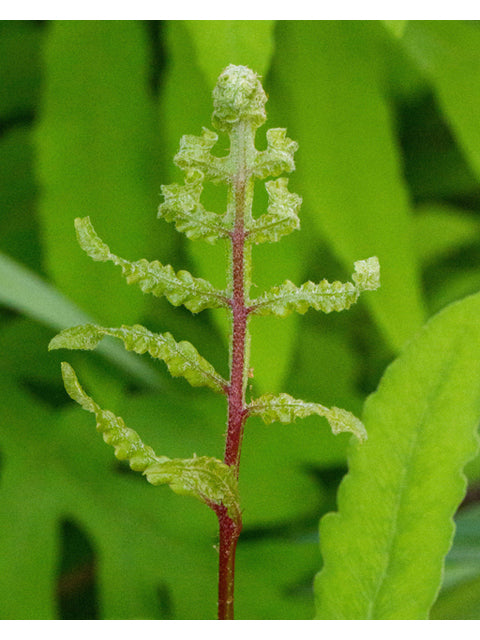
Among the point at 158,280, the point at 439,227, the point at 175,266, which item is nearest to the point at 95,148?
the point at 175,266

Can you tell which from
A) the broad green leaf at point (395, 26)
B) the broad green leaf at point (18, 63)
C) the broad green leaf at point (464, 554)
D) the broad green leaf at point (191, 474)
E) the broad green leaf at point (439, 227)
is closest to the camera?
the broad green leaf at point (191, 474)

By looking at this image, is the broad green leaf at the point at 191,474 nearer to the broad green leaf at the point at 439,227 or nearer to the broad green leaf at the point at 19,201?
the broad green leaf at the point at 19,201

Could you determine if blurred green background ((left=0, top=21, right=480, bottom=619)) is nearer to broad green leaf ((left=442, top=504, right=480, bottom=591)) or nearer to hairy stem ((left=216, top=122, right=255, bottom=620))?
broad green leaf ((left=442, top=504, right=480, bottom=591))

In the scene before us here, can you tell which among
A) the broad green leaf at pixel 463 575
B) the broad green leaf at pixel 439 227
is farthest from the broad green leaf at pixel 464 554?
the broad green leaf at pixel 439 227

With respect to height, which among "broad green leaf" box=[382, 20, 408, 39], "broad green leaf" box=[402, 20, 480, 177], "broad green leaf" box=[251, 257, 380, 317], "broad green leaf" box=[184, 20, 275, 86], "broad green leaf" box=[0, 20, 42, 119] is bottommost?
"broad green leaf" box=[251, 257, 380, 317]

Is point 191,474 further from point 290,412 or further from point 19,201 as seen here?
point 19,201

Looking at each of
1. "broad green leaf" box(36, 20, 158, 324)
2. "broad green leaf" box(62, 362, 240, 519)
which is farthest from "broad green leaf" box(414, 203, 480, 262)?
"broad green leaf" box(62, 362, 240, 519)
